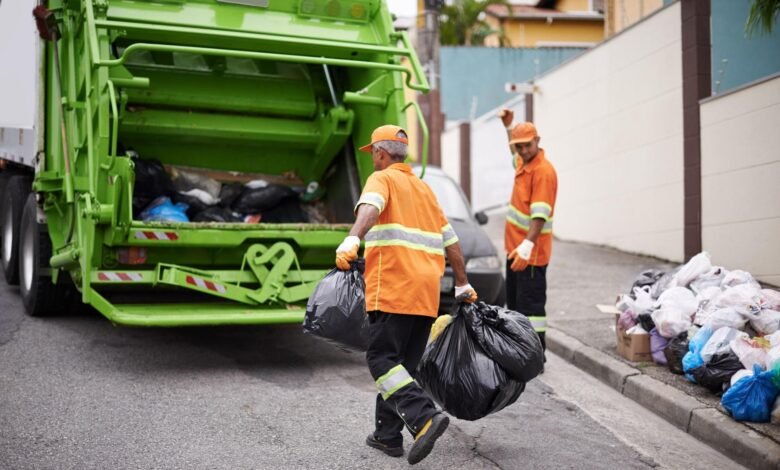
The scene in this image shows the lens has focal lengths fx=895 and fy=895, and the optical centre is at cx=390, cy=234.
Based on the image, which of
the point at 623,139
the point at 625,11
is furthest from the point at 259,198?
the point at 625,11

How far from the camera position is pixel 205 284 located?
5.59 m

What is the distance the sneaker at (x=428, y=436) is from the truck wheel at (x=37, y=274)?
3944 millimetres

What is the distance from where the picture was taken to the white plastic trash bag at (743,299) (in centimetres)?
514

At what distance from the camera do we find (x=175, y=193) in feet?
21.8

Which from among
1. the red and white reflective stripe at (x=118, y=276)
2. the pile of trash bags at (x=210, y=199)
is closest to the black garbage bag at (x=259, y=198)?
the pile of trash bags at (x=210, y=199)

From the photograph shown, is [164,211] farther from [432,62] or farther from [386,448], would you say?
[432,62]

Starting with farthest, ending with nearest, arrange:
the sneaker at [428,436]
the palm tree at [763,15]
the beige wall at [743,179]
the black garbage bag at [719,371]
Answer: the beige wall at [743,179], the palm tree at [763,15], the black garbage bag at [719,371], the sneaker at [428,436]

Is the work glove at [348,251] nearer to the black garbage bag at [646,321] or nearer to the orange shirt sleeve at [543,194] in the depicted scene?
the orange shirt sleeve at [543,194]

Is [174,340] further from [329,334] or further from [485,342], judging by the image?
[485,342]

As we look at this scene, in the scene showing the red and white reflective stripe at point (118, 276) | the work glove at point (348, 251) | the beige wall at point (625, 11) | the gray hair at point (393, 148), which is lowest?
the red and white reflective stripe at point (118, 276)

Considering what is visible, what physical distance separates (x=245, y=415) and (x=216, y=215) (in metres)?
2.34

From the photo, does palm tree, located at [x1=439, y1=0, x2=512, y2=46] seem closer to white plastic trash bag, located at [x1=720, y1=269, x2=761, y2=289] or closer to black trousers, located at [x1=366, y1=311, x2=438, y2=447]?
white plastic trash bag, located at [x1=720, y1=269, x2=761, y2=289]

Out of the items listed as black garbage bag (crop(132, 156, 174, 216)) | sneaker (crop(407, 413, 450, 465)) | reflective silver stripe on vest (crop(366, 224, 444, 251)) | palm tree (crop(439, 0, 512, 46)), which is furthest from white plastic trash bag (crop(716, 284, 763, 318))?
palm tree (crop(439, 0, 512, 46))

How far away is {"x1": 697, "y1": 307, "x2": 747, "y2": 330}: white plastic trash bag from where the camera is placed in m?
5.08
